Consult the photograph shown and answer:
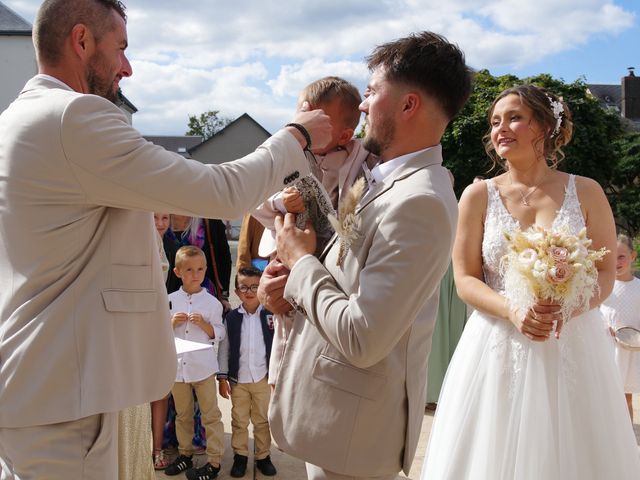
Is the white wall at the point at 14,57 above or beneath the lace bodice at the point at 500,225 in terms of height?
above

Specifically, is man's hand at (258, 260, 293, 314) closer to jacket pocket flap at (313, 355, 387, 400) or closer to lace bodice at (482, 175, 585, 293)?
jacket pocket flap at (313, 355, 387, 400)

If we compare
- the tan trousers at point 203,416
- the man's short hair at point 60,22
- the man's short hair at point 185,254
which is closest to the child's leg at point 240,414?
the tan trousers at point 203,416

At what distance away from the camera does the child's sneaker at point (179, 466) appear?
549cm

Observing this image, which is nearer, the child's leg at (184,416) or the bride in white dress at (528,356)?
the bride in white dress at (528,356)

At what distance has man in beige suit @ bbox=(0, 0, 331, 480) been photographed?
2234 mm

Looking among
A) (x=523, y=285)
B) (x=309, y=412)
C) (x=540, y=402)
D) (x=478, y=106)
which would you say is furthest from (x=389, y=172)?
(x=478, y=106)

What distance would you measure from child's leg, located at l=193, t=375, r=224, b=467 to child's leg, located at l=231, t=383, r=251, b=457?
13 cm

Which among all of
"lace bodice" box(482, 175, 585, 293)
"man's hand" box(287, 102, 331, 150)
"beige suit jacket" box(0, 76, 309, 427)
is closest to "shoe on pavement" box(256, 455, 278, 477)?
"lace bodice" box(482, 175, 585, 293)

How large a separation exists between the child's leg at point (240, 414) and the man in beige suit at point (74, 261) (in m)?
3.16

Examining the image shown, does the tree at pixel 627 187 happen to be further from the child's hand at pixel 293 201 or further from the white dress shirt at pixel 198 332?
the child's hand at pixel 293 201

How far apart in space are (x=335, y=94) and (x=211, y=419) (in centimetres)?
341

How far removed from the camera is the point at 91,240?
7.63 feet

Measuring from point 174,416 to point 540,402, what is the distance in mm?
3322

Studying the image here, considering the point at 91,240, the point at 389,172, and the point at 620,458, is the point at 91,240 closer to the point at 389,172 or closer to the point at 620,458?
the point at 389,172
